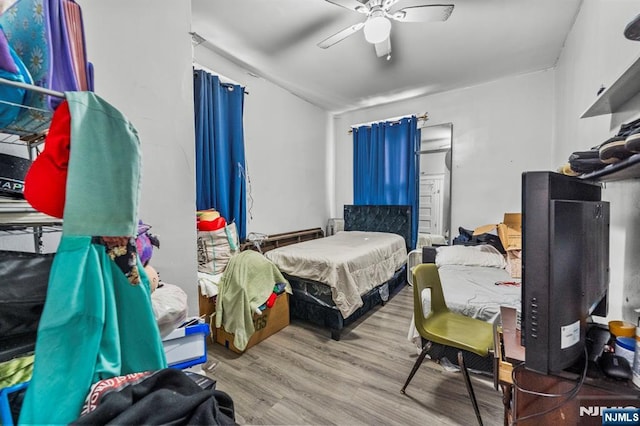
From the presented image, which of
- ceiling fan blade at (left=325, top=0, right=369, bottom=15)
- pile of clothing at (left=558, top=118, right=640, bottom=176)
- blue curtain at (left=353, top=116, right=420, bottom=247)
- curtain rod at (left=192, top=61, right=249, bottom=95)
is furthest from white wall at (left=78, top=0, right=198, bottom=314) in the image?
blue curtain at (left=353, top=116, right=420, bottom=247)

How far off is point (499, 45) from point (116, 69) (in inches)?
129

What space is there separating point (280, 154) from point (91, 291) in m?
3.39

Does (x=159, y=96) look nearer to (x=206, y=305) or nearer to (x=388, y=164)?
(x=206, y=305)

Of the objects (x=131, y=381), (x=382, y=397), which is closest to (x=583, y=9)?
(x=382, y=397)

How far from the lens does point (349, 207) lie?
4.56 m

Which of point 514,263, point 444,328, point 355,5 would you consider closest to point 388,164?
point 514,263

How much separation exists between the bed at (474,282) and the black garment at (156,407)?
5.34 ft

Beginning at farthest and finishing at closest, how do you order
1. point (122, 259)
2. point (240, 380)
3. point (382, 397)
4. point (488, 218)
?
point (488, 218) < point (240, 380) < point (382, 397) < point (122, 259)

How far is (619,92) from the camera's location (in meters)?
1.02

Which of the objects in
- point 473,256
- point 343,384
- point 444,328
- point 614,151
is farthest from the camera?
point 473,256

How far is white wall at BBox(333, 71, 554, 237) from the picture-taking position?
3242 millimetres

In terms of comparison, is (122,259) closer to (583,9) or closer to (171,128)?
(171,128)

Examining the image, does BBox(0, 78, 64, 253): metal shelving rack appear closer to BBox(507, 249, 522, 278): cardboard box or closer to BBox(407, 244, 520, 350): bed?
BBox(407, 244, 520, 350): bed

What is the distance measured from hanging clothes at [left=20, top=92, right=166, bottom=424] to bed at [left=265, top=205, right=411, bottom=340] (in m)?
1.83
